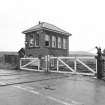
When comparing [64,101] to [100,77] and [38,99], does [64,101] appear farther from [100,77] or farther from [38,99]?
[100,77]

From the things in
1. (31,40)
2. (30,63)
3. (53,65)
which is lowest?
(53,65)

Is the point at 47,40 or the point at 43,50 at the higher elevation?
the point at 47,40

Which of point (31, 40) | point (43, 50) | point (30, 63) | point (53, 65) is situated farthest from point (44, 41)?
point (53, 65)

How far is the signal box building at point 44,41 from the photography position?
18.7 metres

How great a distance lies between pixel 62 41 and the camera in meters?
21.5

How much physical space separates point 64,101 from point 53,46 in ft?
50.6

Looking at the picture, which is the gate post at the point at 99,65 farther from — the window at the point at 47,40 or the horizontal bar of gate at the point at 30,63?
the window at the point at 47,40

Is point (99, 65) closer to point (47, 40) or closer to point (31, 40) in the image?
point (47, 40)

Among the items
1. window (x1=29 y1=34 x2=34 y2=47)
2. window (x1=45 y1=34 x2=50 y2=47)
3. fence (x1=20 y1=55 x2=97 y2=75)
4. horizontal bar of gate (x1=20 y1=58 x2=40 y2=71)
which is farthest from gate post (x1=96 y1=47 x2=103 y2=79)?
window (x1=29 y1=34 x2=34 y2=47)

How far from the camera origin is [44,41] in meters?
18.7

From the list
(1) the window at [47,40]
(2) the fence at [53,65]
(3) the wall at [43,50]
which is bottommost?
(2) the fence at [53,65]

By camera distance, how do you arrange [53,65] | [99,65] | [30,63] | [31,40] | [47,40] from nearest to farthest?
[99,65], [53,65], [30,63], [47,40], [31,40]

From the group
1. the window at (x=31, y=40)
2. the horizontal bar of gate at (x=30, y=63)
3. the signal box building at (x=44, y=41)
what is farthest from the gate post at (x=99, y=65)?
the window at (x=31, y=40)

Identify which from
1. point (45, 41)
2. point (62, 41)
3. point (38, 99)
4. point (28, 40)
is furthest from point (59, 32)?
point (38, 99)
